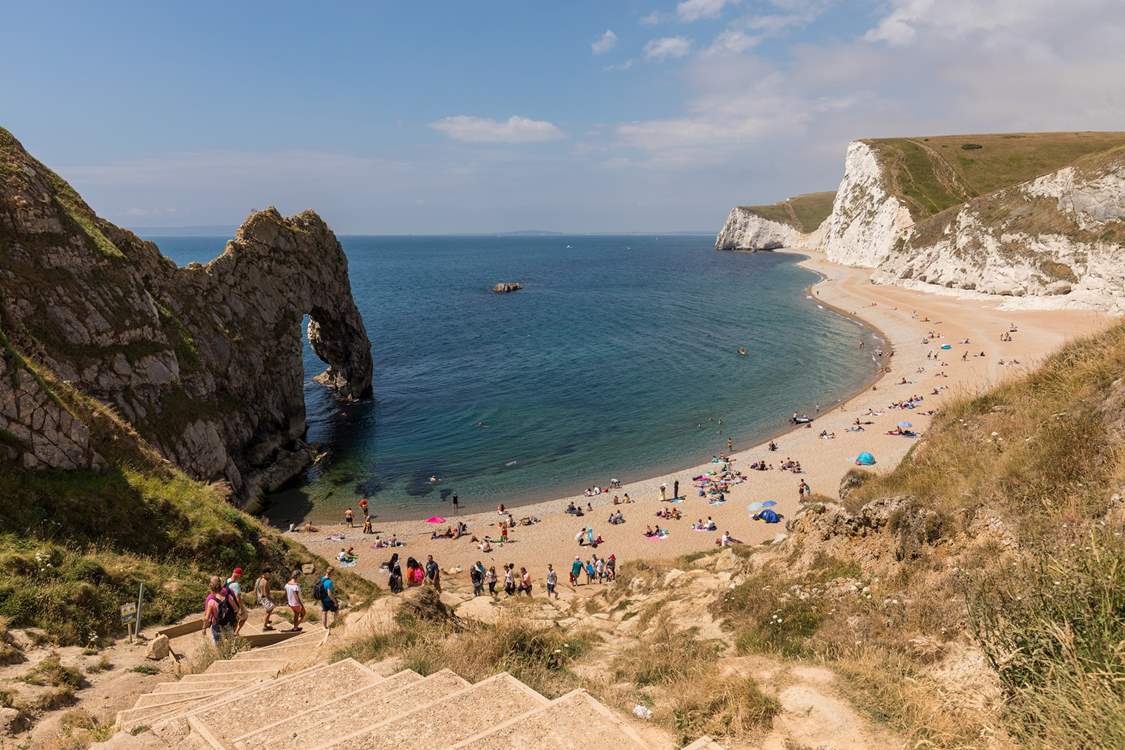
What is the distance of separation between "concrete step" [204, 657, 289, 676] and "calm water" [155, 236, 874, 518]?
82.6 ft

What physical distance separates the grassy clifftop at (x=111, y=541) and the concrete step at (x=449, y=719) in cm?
939

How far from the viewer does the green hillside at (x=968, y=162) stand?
120375mm

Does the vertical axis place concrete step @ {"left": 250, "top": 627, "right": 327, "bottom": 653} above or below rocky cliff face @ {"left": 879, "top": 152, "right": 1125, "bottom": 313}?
below

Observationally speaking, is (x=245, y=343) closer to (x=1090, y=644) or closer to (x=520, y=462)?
(x=520, y=462)

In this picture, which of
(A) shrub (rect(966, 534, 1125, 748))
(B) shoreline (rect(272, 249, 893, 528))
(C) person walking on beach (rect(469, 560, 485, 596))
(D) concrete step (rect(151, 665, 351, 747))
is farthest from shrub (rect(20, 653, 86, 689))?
(B) shoreline (rect(272, 249, 893, 528))

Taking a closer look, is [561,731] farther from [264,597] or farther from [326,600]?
[264,597]

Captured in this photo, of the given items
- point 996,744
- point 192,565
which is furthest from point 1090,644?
point 192,565

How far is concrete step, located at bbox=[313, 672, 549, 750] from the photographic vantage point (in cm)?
617

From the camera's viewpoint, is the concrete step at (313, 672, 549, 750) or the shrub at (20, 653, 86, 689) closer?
the concrete step at (313, 672, 549, 750)

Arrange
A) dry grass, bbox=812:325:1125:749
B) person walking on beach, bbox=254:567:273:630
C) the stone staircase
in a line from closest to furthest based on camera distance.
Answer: dry grass, bbox=812:325:1125:749, the stone staircase, person walking on beach, bbox=254:567:273:630

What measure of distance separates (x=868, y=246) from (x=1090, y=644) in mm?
147065

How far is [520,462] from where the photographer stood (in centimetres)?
4178

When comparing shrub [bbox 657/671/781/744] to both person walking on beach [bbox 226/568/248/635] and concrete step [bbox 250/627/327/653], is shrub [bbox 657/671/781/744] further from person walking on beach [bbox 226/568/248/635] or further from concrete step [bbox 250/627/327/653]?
person walking on beach [bbox 226/568/248/635]

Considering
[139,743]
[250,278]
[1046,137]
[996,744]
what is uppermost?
[1046,137]
